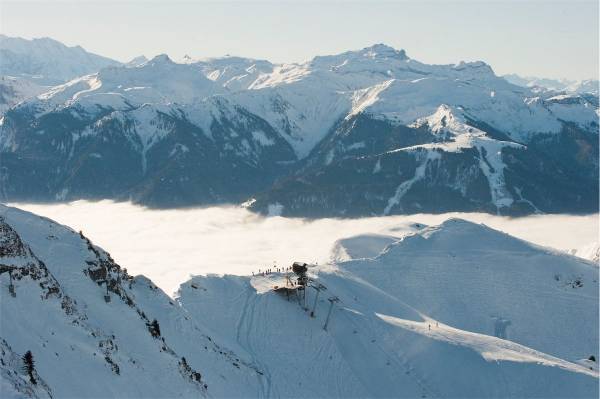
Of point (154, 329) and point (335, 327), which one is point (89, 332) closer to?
point (154, 329)

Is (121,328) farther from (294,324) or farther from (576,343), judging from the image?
(576,343)

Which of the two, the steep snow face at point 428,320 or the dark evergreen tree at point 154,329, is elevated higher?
the dark evergreen tree at point 154,329

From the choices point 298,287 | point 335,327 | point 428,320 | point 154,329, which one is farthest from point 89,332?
point 428,320

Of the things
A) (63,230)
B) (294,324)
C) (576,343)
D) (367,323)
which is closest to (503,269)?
(576,343)

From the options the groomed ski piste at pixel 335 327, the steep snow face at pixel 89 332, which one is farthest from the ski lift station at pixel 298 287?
the steep snow face at pixel 89 332

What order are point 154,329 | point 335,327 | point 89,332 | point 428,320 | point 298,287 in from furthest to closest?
point 428,320, point 298,287, point 335,327, point 154,329, point 89,332

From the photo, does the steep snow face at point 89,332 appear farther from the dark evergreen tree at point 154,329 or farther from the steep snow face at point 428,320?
the steep snow face at point 428,320

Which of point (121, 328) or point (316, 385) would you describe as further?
point (316, 385)
